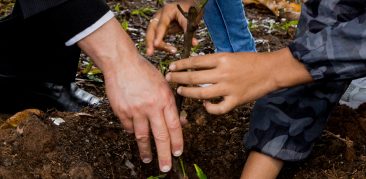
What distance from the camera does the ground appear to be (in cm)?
182

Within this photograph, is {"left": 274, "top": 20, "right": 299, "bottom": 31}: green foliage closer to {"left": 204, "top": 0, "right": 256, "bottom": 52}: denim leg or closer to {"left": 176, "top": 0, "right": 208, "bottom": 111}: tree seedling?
{"left": 204, "top": 0, "right": 256, "bottom": 52}: denim leg

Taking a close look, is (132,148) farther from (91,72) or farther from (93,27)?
(91,72)

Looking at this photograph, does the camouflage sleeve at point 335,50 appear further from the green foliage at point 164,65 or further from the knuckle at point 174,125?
the green foliage at point 164,65

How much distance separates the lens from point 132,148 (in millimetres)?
2053

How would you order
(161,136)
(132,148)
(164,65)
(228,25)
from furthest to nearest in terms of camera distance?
(164,65), (228,25), (132,148), (161,136)

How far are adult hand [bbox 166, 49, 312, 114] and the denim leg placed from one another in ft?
4.26

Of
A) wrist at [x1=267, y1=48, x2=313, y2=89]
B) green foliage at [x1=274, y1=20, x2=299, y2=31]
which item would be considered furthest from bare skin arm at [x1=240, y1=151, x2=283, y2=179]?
green foliage at [x1=274, y1=20, x2=299, y2=31]

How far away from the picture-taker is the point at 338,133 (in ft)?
7.14

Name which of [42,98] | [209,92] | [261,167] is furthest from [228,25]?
[209,92]

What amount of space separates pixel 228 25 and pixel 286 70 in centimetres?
137

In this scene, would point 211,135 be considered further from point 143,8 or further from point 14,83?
point 143,8

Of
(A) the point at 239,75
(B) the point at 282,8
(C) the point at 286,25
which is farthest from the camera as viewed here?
(B) the point at 282,8

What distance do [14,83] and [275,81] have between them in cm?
144

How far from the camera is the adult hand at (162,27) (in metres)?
1.78
